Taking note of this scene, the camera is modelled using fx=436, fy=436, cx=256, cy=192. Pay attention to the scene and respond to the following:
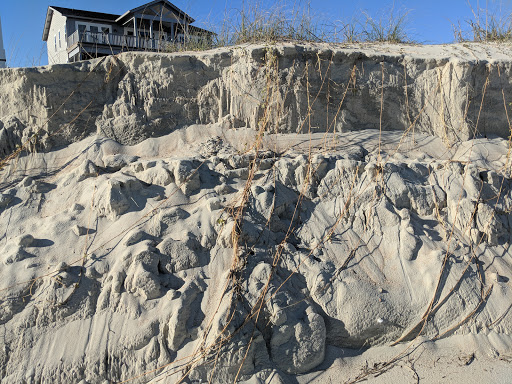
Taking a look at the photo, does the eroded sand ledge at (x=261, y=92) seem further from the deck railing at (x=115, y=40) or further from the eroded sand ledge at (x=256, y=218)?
the deck railing at (x=115, y=40)

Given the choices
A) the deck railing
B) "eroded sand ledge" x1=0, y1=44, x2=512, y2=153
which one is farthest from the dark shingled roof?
"eroded sand ledge" x1=0, y1=44, x2=512, y2=153

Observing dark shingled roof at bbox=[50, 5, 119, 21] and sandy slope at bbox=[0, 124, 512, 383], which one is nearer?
sandy slope at bbox=[0, 124, 512, 383]

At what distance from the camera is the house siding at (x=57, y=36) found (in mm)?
14445

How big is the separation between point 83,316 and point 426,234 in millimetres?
3266

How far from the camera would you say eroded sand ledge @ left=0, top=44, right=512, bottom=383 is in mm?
3508

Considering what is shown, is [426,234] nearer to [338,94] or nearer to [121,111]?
[338,94]

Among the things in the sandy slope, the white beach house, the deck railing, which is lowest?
the sandy slope

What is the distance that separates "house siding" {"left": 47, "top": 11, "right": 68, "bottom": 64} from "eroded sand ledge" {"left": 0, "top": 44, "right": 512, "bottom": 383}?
404 inches

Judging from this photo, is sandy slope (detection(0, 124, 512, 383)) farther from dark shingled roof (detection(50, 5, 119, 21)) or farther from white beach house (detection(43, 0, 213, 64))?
dark shingled roof (detection(50, 5, 119, 21))

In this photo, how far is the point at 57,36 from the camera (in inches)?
617

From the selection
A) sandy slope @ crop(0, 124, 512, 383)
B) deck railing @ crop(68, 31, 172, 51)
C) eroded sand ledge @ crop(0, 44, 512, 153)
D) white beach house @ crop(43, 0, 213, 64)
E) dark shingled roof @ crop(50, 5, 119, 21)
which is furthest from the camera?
dark shingled roof @ crop(50, 5, 119, 21)

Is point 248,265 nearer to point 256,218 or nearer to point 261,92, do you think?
point 256,218

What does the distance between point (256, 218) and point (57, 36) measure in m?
14.7

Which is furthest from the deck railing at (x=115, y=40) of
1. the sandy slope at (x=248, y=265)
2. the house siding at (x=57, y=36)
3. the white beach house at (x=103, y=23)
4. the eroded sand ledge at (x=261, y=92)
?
the sandy slope at (x=248, y=265)
